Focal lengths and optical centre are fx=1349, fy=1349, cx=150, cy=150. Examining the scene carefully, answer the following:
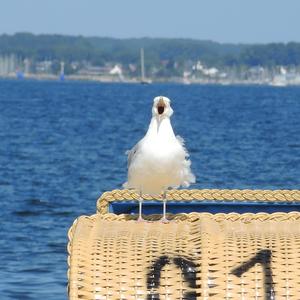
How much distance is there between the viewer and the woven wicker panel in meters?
7.00

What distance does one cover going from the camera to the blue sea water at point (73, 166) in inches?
698

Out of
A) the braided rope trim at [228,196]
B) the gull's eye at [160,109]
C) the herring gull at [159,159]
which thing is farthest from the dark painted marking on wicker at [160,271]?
the braided rope trim at [228,196]

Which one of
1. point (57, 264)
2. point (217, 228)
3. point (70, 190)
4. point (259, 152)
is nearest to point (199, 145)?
point (259, 152)

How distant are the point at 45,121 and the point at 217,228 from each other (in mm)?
55822

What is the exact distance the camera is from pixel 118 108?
84.8m

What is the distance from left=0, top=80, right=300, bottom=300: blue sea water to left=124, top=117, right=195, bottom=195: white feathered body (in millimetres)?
3815

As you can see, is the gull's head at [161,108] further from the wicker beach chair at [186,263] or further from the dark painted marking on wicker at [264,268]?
the dark painted marking on wicker at [264,268]

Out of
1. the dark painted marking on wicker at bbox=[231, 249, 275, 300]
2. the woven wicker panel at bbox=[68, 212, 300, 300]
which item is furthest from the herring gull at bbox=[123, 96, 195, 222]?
the dark painted marking on wicker at bbox=[231, 249, 275, 300]

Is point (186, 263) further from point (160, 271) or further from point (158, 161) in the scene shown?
point (158, 161)

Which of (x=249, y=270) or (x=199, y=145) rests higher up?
(x=249, y=270)

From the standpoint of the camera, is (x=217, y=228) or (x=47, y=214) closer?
(x=217, y=228)

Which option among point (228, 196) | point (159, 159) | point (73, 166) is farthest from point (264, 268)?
point (73, 166)

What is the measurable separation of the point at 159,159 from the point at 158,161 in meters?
0.03

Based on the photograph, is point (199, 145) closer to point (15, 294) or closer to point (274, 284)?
point (15, 294)
